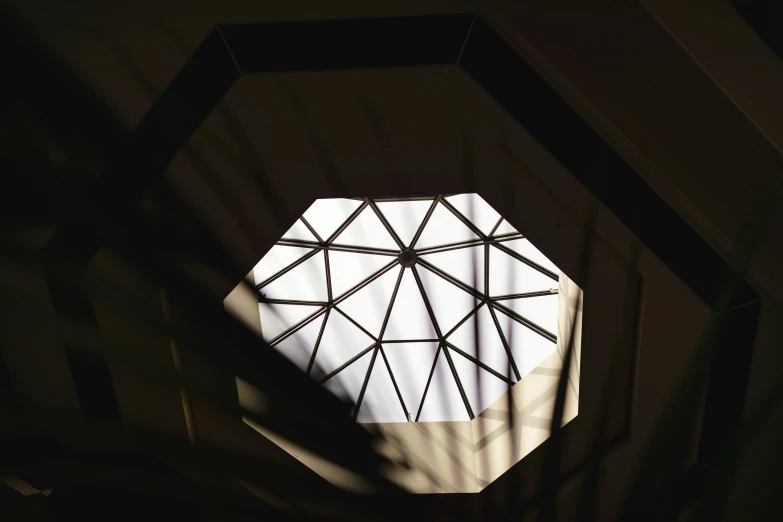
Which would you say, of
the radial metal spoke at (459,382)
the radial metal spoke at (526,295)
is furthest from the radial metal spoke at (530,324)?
the radial metal spoke at (459,382)

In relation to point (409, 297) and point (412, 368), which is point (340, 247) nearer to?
point (409, 297)

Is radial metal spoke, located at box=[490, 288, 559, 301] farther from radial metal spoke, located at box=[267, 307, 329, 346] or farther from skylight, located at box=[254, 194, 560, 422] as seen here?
radial metal spoke, located at box=[267, 307, 329, 346]

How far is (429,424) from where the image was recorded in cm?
1280

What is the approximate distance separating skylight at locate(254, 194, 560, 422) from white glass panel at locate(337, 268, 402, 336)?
0.08ft

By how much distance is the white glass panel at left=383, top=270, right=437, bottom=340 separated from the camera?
45.8 feet

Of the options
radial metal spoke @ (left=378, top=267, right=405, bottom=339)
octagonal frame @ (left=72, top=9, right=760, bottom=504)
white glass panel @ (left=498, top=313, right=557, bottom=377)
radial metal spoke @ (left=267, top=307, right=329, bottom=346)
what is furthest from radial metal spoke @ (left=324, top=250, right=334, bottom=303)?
octagonal frame @ (left=72, top=9, right=760, bottom=504)

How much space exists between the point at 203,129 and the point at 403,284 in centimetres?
694

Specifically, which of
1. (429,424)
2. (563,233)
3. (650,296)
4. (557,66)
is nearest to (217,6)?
(557,66)

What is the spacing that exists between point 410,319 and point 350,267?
76.4 inches

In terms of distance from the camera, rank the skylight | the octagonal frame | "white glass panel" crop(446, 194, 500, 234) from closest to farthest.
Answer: the octagonal frame < "white glass panel" crop(446, 194, 500, 234) < the skylight

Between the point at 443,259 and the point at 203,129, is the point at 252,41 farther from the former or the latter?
the point at 443,259

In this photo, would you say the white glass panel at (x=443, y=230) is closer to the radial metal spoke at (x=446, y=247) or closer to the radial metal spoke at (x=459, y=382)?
the radial metal spoke at (x=446, y=247)

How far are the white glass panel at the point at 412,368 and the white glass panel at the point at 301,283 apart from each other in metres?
2.17

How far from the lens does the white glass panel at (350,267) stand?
13.5m
